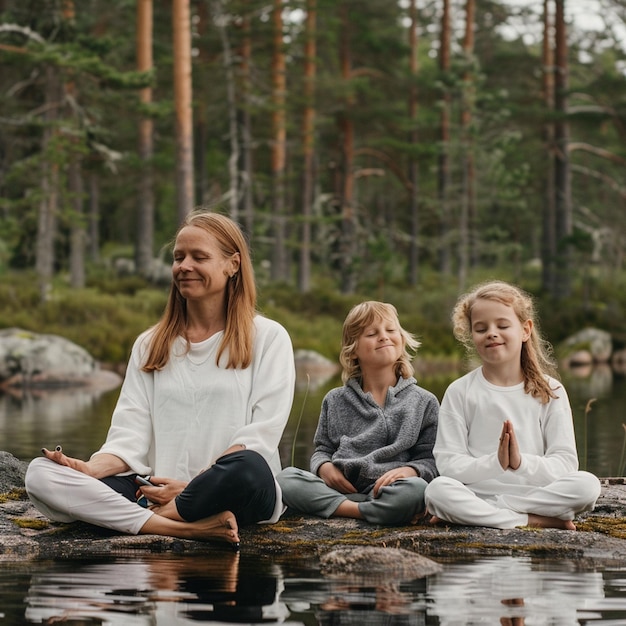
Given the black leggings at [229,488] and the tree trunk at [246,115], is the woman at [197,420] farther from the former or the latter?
the tree trunk at [246,115]

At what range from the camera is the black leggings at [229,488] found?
5195 mm

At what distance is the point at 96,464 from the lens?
5.55 metres

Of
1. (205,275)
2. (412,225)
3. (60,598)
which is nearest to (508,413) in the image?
(205,275)

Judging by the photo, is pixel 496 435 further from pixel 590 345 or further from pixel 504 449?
pixel 590 345

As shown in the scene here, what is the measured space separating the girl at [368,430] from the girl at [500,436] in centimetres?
25

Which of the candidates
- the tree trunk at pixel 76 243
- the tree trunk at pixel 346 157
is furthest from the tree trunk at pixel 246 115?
the tree trunk at pixel 346 157

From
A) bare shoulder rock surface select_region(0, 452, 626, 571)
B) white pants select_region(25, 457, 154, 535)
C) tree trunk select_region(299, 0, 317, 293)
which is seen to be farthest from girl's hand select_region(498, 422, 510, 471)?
tree trunk select_region(299, 0, 317, 293)

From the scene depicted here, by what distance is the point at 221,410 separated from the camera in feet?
18.1

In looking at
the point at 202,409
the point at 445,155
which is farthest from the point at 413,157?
the point at 202,409

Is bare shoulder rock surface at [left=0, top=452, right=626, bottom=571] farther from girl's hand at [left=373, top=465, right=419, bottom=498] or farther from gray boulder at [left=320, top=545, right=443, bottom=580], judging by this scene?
girl's hand at [left=373, top=465, right=419, bottom=498]

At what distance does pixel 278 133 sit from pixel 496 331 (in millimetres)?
24400

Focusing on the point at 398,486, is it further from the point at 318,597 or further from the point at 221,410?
the point at 318,597

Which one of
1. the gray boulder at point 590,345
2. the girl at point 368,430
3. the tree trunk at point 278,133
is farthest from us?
the gray boulder at point 590,345

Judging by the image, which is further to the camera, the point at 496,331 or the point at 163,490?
the point at 496,331
